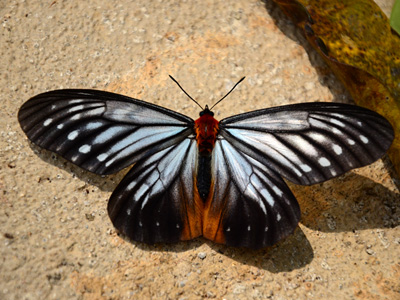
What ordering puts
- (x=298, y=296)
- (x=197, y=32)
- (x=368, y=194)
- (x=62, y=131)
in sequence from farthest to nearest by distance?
(x=197, y=32), (x=368, y=194), (x=62, y=131), (x=298, y=296)

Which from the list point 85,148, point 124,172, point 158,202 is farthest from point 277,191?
point 85,148

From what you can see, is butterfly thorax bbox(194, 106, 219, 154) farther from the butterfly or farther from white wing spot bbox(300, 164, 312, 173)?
white wing spot bbox(300, 164, 312, 173)

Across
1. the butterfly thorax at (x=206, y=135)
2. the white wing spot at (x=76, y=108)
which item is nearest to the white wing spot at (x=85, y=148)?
the white wing spot at (x=76, y=108)

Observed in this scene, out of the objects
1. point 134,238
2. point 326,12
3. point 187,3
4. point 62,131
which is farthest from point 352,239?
point 187,3

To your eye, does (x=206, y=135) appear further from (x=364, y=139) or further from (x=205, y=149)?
(x=364, y=139)

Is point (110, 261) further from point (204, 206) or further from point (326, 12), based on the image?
point (326, 12)
